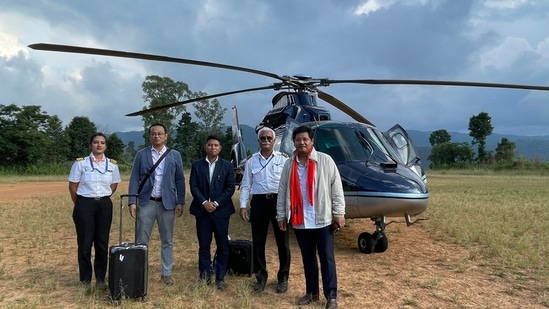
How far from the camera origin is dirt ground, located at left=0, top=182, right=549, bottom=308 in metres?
4.23

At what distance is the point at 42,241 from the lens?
7.10 meters

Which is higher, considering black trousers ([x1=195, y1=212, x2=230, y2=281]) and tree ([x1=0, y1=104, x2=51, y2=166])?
tree ([x1=0, y1=104, x2=51, y2=166])

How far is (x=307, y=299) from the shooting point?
13.7 ft

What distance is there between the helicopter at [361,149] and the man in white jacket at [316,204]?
1.57 meters

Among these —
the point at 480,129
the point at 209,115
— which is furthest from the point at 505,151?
the point at 209,115

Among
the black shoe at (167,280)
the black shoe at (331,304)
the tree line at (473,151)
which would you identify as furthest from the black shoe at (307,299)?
the tree line at (473,151)

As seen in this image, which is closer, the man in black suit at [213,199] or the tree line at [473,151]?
the man in black suit at [213,199]

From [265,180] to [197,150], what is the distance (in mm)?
44868

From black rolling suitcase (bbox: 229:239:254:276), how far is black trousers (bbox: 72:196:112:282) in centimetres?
144

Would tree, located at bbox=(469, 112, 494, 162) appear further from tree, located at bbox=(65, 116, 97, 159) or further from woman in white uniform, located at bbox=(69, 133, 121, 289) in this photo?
woman in white uniform, located at bbox=(69, 133, 121, 289)

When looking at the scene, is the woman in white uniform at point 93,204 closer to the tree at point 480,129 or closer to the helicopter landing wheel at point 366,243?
the helicopter landing wheel at point 366,243

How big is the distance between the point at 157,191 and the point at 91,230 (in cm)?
79

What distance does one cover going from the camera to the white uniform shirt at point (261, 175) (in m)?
4.58

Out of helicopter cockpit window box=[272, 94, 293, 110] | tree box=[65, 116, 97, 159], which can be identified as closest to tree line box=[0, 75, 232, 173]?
tree box=[65, 116, 97, 159]
